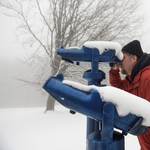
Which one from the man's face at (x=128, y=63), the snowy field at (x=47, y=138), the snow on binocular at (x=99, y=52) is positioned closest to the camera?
the snow on binocular at (x=99, y=52)

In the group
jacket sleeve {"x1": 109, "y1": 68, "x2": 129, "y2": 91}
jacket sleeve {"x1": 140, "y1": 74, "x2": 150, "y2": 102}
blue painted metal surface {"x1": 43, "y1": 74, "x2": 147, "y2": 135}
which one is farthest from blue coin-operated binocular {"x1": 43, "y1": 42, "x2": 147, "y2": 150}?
jacket sleeve {"x1": 109, "y1": 68, "x2": 129, "y2": 91}

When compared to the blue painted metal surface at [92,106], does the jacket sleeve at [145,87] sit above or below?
below

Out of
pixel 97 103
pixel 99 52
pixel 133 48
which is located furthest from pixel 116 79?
pixel 97 103

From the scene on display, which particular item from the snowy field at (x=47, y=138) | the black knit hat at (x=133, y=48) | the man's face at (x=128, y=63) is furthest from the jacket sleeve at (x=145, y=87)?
the snowy field at (x=47, y=138)

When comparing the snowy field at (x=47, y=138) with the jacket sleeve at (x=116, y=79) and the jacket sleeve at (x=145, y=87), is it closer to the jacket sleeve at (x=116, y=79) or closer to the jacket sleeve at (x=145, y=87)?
the jacket sleeve at (x=116, y=79)

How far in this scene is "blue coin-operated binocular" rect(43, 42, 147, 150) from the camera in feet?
1.63

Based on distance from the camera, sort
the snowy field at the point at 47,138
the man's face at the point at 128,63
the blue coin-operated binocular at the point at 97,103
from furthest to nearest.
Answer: the snowy field at the point at 47,138
the man's face at the point at 128,63
the blue coin-operated binocular at the point at 97,103

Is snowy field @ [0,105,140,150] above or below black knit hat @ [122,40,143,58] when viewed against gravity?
below

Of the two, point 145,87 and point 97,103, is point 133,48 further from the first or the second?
point 97,103

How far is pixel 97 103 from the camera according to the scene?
1.65 ft

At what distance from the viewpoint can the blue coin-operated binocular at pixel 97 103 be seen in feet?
1.63

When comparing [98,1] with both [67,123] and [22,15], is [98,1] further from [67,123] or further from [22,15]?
[67,123]

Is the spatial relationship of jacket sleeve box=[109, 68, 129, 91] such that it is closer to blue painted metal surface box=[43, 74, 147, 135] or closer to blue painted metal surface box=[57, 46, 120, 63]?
blue painted metal surface box=[57, 46, 120, 63]

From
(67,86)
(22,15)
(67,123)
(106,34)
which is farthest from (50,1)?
(67,86)
